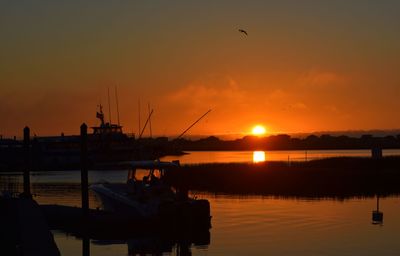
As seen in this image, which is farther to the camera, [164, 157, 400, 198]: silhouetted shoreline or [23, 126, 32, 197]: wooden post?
[164, 157, 400, 198]: silhouetted shoreline

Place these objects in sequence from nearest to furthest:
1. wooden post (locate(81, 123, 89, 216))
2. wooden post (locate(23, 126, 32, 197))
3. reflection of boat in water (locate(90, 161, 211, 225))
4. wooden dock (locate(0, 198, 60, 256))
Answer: wooden dock (locate(0, 198, 60, 256)) < wooden post (locate(81, 123, 89, 216)) < reflection of boat in water (locate(90, 161, 211, 225)) < wooden post (locate(23, 126, 32, 197))

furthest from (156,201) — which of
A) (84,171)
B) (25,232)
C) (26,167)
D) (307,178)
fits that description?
(307,178)

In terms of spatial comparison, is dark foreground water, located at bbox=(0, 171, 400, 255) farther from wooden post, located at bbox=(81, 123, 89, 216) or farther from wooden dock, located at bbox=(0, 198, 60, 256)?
wooden dock, located at bbox=(0, 198, 60, 256)

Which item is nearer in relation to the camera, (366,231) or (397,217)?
(366,231)

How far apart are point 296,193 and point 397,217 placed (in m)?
14.2

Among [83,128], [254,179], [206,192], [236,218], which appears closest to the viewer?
[83,128]

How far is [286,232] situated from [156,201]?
272 inches

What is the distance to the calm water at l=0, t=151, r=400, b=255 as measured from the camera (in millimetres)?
29375

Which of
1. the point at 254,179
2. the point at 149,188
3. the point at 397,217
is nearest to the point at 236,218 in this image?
the point at 149,188

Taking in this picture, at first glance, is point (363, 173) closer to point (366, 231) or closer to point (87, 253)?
point (366, 231)

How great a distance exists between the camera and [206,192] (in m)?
56.1

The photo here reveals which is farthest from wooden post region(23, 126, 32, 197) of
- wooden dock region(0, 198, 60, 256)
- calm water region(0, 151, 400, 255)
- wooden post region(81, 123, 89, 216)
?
wooden post region(81, 123, 89, 216)

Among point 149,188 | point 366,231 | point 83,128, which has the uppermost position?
point 83,128

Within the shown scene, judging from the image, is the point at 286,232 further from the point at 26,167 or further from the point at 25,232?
the point at 26,167
